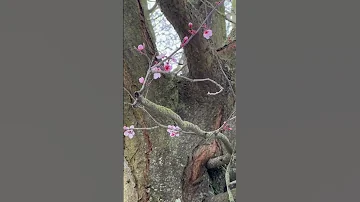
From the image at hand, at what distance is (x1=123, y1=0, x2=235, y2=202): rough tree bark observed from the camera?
2594 mm

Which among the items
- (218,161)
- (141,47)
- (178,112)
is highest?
(141,47)

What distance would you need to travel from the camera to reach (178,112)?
8.75 ft

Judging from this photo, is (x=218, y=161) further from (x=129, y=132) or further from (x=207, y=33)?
(x=207, y=33)

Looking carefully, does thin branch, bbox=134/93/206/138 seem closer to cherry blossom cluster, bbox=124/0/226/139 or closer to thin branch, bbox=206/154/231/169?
cherry blossom cluster, bbox=124/0/226/139

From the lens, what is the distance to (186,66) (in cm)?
267

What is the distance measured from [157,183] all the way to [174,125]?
1.12 feet

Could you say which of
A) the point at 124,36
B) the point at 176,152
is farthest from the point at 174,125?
the point at 124,36

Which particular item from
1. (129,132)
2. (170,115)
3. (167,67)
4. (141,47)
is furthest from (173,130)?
(141,47)

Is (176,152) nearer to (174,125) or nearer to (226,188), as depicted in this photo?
(174,125)

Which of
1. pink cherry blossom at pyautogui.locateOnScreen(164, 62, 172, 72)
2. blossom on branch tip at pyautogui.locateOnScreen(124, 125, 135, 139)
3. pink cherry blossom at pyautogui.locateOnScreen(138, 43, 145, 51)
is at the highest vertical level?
pink cherry blossom at pyautogui.locateOnScreen(138, 43, 145, 51)

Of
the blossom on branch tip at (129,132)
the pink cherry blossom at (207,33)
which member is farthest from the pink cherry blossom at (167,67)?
the blossom on branch tip at (129,132)

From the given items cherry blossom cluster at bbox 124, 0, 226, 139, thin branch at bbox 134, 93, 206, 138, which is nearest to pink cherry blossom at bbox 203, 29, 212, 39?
cherry blossom cluster at bbox 124, 0, 226, 139

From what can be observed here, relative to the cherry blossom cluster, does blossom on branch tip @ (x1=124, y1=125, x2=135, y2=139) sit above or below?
below

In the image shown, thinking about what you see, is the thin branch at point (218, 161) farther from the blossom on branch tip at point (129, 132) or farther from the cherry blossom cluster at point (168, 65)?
the blossom on branch tip at point (129, 132)
